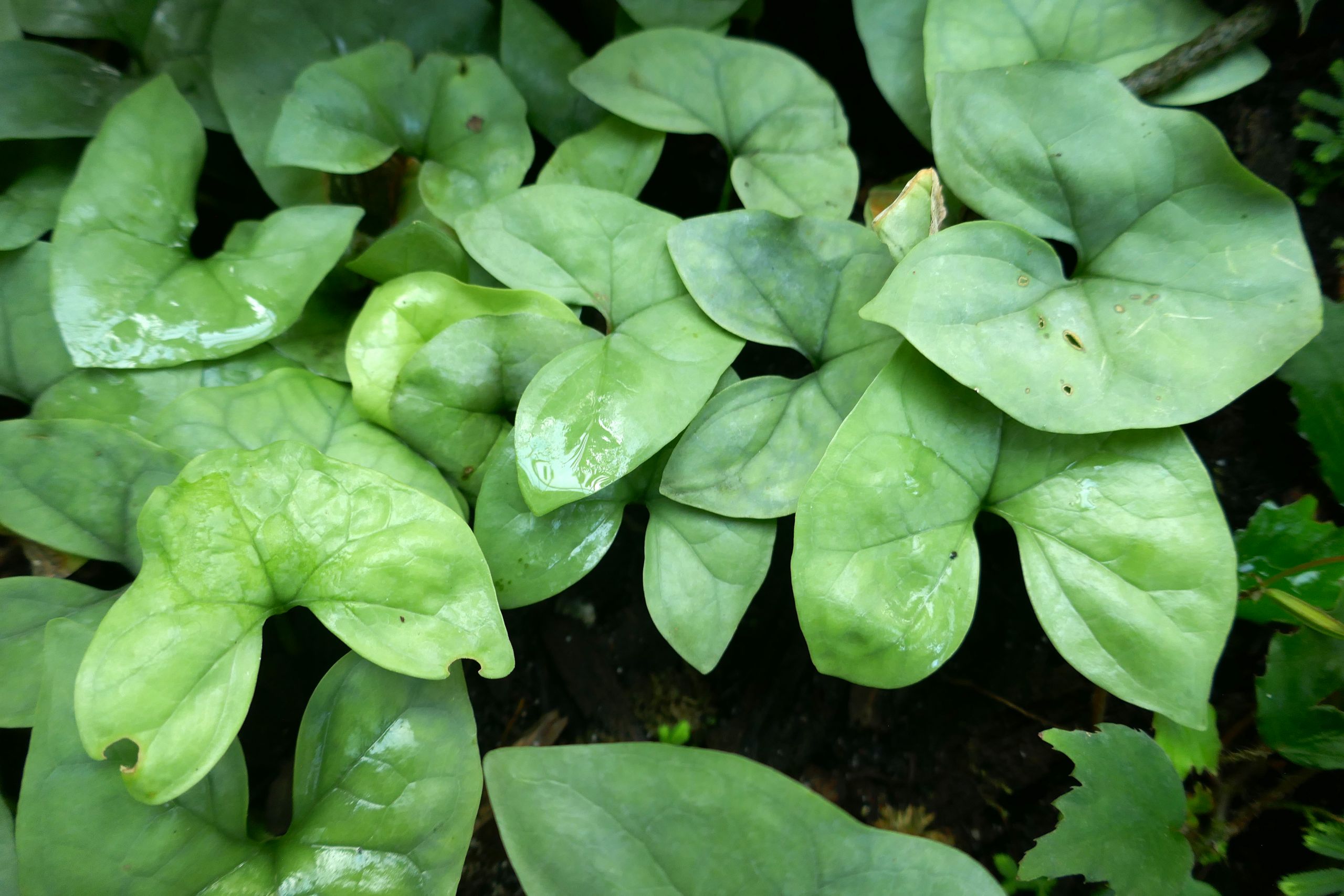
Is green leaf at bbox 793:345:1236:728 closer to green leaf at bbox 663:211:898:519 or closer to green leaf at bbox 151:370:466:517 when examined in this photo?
green leaf at bbox 663:211:898:519

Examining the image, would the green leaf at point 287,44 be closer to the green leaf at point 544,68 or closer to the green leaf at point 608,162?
the green leaf at point 544,68

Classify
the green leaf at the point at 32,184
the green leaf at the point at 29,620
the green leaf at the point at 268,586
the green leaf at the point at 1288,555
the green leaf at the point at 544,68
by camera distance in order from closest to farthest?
A: the green leaf at the point at 268,586 → the green leaf at the point at 29,620 → the green leaf at the point at 1288,555 → the green leaf at the point at 32,184 → the green leaf at the point at 544,68

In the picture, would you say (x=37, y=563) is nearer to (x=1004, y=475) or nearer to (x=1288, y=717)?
(x=1004, y=475)

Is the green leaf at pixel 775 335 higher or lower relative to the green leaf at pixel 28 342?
lower

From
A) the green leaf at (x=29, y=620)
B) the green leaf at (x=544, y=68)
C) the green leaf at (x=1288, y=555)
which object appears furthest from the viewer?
the green leaf at (x=544, y=68)

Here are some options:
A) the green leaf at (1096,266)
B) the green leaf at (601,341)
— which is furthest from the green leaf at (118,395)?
the green leaf at (1096,266)

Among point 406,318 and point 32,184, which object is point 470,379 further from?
point 32,184
